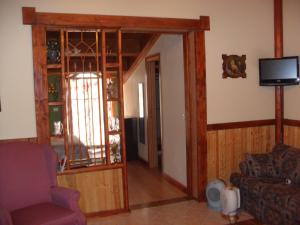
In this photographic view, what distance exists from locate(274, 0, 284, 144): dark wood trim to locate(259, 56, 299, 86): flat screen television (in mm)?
258

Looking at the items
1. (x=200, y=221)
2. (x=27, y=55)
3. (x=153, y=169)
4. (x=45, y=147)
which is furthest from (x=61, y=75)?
(x=153, y=169)

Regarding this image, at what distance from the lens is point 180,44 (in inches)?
179

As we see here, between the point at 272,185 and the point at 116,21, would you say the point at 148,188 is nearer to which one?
the point at 272,185

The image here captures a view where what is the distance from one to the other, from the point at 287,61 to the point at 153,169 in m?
2.99

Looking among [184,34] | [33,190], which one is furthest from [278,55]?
[33,190]

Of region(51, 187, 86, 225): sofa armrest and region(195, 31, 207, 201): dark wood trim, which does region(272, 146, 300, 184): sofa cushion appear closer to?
region(195, 31, 207, 201): dark wood trim

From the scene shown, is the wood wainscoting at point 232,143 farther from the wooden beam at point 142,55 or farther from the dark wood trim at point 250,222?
the wooden beam at point 142,55

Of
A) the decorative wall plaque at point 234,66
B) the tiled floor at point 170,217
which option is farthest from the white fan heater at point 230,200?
the decorative wall plaque at point 234,66

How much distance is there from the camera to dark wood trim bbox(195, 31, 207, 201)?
413 centimetres

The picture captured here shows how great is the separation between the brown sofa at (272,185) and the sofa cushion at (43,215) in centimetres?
194

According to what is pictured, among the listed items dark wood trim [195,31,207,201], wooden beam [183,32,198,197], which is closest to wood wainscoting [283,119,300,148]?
dark wood trim [195,31,207,201]

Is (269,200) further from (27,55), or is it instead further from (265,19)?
(27,55)

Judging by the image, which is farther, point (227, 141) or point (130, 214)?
point (227, 141)

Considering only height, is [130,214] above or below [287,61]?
below
